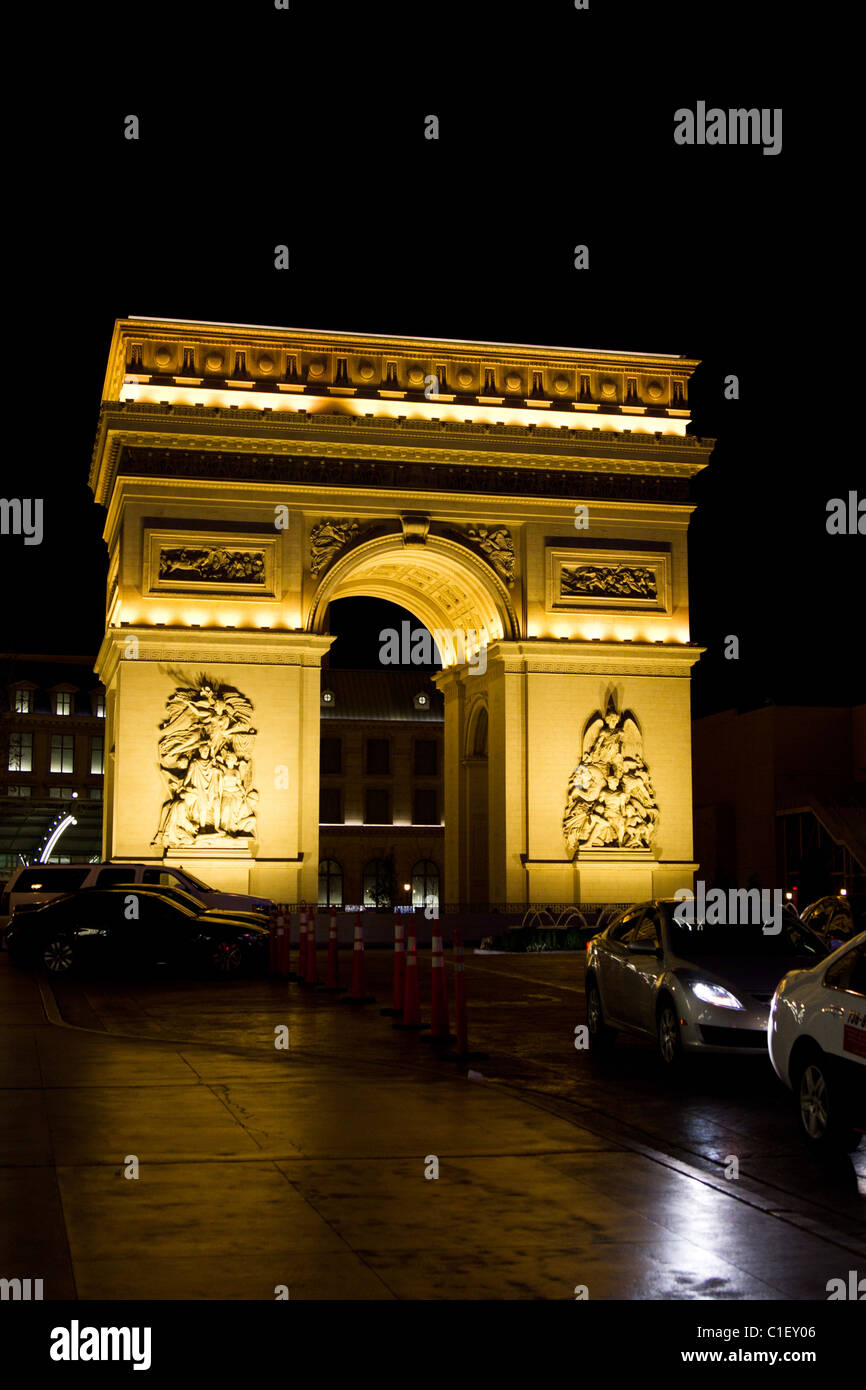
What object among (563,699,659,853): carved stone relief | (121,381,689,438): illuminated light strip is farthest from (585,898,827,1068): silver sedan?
(121,381,689,438): illuminated light strip

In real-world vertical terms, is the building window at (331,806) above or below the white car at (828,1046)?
above

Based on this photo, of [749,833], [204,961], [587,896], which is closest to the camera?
[204,961]

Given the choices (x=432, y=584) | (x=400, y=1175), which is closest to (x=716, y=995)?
(x=400, y=1175)

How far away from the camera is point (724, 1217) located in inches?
334

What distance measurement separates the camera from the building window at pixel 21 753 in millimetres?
84312

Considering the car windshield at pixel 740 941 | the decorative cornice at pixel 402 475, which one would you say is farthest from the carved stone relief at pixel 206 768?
the car windshield at pixel 740 941

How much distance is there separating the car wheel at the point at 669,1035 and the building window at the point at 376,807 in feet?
214

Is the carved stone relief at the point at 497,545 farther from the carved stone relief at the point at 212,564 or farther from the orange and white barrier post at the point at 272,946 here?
the orange and white barrier post at the point at 272,946

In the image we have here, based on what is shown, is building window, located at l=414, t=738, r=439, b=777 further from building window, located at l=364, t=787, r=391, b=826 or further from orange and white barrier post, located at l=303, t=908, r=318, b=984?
orange and white barrier post, located at l=303, t=908, r=318, b=984

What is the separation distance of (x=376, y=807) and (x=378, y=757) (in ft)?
8.37

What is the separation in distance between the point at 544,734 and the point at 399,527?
6.25 metres

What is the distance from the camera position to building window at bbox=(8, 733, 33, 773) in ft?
277
